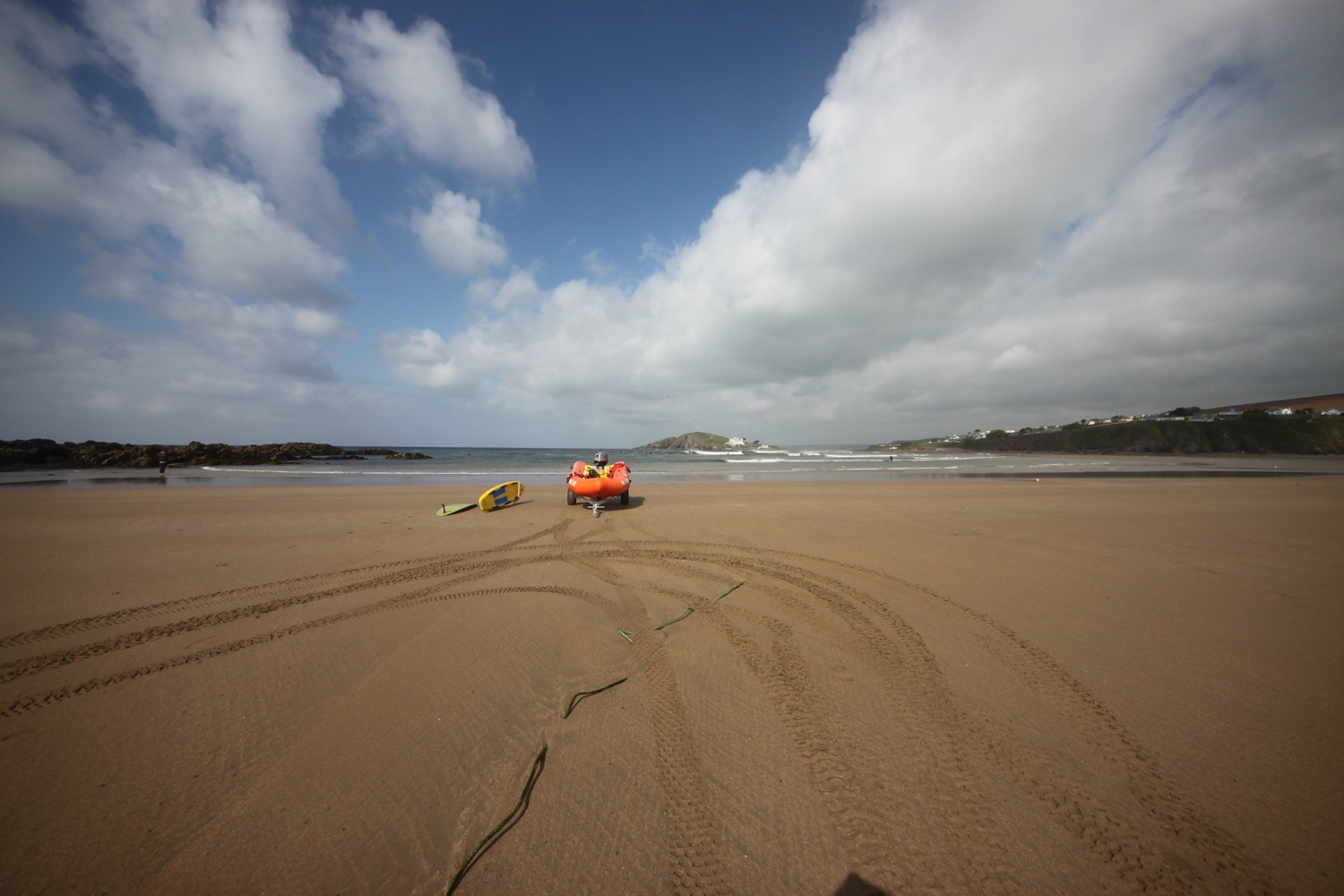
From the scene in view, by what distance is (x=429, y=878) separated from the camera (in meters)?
2.10

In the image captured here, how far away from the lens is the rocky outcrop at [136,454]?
28.2 meters

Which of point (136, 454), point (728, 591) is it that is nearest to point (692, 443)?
point (136, 454)

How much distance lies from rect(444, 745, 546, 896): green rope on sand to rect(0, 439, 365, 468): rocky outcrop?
143 feet

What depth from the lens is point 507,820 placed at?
240 centimetres

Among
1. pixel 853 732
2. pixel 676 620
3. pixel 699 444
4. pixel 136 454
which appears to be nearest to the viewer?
pixel 853 732

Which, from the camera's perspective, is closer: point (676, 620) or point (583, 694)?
point (583, 694)

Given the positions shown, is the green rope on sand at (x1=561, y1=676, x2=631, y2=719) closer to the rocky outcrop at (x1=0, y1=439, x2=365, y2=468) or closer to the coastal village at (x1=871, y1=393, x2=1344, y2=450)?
the rocky outcrop at (x1=0, y1=439, x2=365, y2=468)

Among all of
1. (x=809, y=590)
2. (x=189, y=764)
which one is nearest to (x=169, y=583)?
(x=189, y=764)

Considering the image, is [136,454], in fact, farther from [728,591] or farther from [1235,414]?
[1235,414]

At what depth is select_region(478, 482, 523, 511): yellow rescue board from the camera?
12273mm

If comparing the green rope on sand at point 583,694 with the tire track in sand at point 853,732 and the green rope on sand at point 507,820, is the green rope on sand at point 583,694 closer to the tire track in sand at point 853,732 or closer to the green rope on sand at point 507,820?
the tire track in sand at point 853,732

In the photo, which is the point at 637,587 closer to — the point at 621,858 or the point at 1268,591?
the point at 621,858

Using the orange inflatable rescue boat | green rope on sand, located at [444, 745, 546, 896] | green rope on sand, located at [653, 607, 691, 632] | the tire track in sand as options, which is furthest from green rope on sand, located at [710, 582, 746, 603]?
the orange inflatable rescue boat

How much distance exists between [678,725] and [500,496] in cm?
1098
